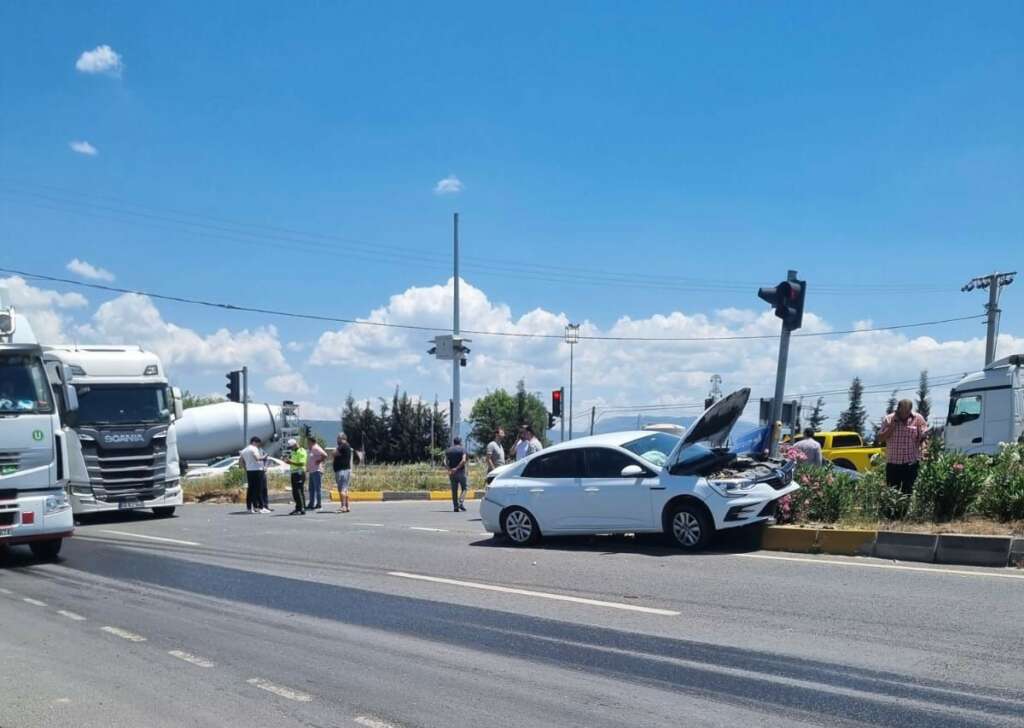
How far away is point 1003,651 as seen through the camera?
6.87 m

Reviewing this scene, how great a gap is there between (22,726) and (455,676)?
262 cm

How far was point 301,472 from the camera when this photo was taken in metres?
21.9

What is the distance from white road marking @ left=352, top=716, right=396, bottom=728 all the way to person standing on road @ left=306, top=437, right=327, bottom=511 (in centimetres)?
1706

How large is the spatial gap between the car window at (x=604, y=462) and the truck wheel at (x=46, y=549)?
23.5 feet

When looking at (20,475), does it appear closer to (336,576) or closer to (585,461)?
(336,576)

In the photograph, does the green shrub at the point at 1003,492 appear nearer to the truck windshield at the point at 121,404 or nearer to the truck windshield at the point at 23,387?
the truck windshield at the point at 23,387

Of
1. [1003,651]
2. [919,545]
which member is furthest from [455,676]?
[919,545]

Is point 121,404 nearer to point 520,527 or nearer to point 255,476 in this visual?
point 255,476

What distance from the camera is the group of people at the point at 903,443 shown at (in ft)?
41.5

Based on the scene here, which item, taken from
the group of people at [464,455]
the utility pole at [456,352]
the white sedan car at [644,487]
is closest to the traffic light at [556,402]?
the utility pole at [456,352]

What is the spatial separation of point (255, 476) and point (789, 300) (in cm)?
1373

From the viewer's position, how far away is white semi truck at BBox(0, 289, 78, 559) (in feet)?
40.3

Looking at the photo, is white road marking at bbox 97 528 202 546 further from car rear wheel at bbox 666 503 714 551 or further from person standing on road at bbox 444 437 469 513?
car rear wheel at bbox 666 503 714 551

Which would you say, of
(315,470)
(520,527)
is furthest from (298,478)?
(520,527)
